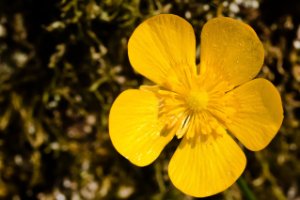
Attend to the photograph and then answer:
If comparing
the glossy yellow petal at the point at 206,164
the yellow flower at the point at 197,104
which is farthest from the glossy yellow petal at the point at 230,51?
the glossy yellow petal at the point at 206,164

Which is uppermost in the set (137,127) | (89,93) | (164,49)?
(164,49)

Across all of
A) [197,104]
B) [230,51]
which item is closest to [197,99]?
[197,104]

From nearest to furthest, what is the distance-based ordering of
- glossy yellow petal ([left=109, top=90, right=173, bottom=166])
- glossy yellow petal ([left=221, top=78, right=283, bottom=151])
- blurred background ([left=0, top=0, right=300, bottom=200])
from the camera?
glossy yellow petal ([left=221, top=78, right=283, bottom=151]) → glossy yellow petal ([left=109, top=90, right=173, bottom=166]) → blurred background ([left=0, top=0, right=300, bottom=200])

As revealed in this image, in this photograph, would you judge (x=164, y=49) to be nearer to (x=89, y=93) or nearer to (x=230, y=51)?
(x=230, y=51)

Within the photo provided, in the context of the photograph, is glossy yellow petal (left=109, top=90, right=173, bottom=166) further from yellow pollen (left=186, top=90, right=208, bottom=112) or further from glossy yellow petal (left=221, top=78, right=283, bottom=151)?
glossy yellow petal (left=221, top=78, right=283, bottom=151)

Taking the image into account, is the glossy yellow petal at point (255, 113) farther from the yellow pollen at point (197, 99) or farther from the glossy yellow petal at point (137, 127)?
the glossy yellow petal at point (137, 127)

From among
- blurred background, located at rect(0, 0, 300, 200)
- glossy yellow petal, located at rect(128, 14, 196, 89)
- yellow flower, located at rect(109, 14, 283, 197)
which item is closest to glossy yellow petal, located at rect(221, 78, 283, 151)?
yellow flower, located at rect(109, 14, 283, 197)

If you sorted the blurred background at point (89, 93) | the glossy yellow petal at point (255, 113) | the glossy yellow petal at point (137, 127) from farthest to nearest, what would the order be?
the blurred background at point (89, 93)
the glossy yellow petal at point (137, 127)
the glossy yellow petal at point (255, 113)
